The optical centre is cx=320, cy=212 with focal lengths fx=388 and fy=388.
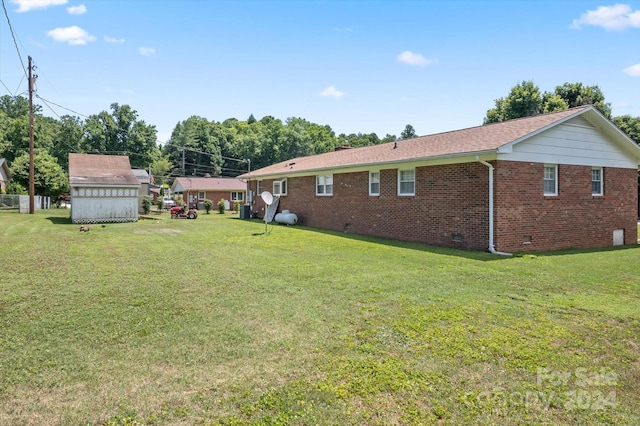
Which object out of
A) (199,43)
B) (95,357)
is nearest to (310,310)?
(95,357)

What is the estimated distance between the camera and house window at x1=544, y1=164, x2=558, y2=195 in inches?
468

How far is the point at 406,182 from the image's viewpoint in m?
13.6

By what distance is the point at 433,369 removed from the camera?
3.46 metres

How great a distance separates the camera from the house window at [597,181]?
43.2ft

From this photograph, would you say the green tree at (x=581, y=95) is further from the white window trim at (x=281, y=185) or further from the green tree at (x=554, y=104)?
the white window trim at (x=281, y=185)

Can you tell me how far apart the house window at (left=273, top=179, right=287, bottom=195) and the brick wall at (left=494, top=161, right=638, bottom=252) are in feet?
42.7

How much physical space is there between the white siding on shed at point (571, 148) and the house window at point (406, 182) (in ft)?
10.5

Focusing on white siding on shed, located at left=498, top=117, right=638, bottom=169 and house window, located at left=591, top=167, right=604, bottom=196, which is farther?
house window, located at left=591, top=167, right=604, bottom=196

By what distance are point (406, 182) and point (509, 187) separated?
3.59 metres

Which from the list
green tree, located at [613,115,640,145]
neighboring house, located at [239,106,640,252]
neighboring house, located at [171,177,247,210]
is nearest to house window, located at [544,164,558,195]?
neighboring house, located at [239,106,640,252]

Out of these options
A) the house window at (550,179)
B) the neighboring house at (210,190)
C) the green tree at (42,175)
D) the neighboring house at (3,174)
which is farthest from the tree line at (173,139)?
the house window at (550,179)

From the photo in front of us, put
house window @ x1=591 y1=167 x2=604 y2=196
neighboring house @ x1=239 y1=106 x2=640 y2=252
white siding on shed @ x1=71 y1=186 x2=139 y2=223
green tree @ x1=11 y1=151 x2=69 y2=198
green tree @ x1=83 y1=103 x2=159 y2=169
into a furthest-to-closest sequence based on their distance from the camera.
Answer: green tree @ x1=83 y1=103 x2=159 y2=169 → green tree @ x1=11 y1=151 x2=69 y2=198 → white siding on shed @ x1=71 y1=186 x2=139 y2=223 → house window @ x1=591 y1=167 x2=604 y2=196 → neighboring house @ x1=239 y1=106 x2=640 y2=252

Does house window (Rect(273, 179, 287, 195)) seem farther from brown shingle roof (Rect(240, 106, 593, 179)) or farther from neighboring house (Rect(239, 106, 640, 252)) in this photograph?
neighboring house (Rect(239, 106, 640, 252))

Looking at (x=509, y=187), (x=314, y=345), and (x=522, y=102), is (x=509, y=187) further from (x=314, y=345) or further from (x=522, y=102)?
(x=522, y=102)
